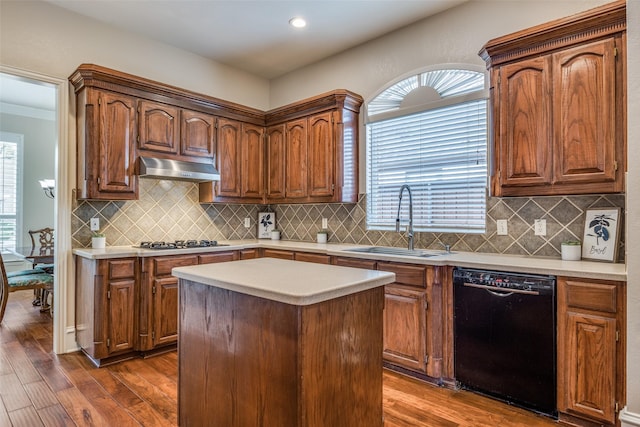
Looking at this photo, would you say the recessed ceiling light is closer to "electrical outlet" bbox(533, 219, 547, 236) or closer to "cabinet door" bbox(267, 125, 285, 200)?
"cabinet door" bbox(267, 125, 285, 200)

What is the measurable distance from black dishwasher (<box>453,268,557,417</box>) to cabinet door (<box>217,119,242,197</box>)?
2.60m

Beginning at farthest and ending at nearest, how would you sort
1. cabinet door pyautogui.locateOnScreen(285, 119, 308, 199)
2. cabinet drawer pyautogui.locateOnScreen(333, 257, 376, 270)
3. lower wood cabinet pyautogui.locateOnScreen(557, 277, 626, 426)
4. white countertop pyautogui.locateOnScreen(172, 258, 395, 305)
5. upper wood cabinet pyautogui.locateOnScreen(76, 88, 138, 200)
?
cabinet door pyautogui.locateOnScreen(285, 119, 308, 199), upper wood cabinet pyautogui.locateOnScreen(76, 88, 138, 200), cabinet drawer pyautogui.locateOnScreen(333, 257, 376, 270), lower wood cabinet pyautogui.locateOnScreen(557, 277, 626, 426), white countertop pyautogui.locateOnScreen(172, 258, 395, 305)

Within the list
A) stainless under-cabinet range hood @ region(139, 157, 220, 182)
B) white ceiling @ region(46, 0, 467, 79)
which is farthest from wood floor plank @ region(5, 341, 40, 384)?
white ceiling @ region(46, 0, 467, 79)

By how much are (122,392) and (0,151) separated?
18.1ft

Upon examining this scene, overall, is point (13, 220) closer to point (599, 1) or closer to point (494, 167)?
point (494, 167)

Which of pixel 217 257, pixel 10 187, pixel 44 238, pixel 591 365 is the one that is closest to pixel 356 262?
pixel 217 257

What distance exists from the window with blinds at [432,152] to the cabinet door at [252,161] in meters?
1.38

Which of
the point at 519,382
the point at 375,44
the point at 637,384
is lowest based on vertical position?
the point at 519,382

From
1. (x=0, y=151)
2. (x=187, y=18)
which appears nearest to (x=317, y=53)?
(x=187, y=18)

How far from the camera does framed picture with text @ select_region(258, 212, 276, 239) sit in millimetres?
4711

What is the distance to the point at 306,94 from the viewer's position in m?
4.43

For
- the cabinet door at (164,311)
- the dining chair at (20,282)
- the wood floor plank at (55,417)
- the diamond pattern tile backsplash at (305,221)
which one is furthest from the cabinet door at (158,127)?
the wood floor plank at (55,417)

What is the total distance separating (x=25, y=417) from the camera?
2.17 m

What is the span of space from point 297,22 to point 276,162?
1524 mm
